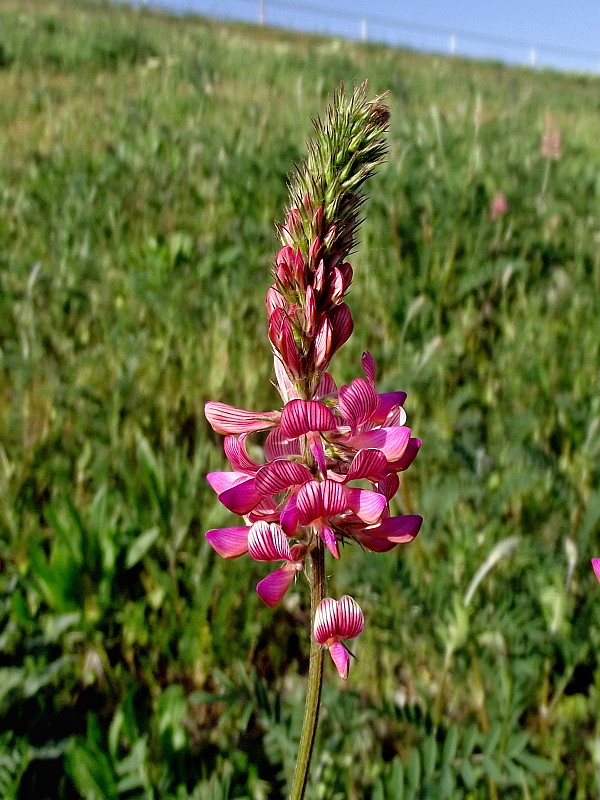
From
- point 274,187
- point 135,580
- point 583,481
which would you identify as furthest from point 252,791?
point 274,187

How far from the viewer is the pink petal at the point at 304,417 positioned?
879mm

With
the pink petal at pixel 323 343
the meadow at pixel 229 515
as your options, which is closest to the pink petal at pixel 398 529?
the pink petal at pixel 323 343

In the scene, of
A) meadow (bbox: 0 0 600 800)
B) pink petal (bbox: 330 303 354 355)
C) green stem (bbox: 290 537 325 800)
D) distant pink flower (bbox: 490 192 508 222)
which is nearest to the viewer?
green stem (bbox: 290 537 325 800)

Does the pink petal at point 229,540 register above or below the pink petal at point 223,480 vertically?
below

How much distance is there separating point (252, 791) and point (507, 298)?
261 cm

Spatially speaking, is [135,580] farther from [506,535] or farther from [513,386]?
[513,386]

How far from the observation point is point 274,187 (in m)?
4.11

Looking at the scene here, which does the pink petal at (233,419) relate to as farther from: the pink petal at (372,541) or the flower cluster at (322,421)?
the pink petal at (372,541)

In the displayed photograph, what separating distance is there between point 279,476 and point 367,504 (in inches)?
4.5

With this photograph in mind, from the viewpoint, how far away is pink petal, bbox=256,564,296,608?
892 mm

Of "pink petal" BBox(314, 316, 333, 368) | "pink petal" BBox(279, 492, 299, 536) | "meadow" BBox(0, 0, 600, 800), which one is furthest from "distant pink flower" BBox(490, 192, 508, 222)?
"pink petal" BBox(279, 492, 299, 536)

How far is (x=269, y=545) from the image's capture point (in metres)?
0.90

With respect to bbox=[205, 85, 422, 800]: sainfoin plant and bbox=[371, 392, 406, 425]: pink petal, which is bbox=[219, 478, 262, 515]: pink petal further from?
bbox=[371, 392, 406, 425]: pink petal

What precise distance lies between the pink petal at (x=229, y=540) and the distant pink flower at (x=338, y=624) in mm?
152
